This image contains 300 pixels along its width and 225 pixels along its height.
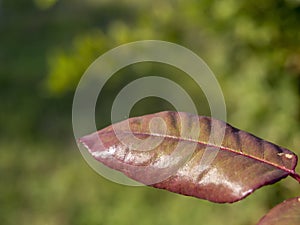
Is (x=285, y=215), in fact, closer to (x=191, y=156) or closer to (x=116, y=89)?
(x=191, y=156)

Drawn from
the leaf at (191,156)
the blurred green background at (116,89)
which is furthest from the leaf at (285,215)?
the blurred green background at (116,89)

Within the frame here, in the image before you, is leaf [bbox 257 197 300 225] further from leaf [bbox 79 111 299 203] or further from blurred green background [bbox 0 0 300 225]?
blurred green background [bbox 0 0 300 225]

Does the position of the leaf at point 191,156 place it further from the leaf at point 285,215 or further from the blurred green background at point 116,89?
the blurred green background at point 116,89

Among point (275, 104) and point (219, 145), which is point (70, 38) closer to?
point (275, 104)

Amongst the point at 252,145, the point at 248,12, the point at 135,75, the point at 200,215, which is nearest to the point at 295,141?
the point at 248,12

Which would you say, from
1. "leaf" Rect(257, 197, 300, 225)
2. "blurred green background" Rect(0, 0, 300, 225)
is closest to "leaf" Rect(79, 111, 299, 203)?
"leaf" Rect(257, 197, 300, 225)

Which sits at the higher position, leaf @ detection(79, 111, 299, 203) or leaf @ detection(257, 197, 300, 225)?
leaf @ detection(79, 111, 299, 203)
